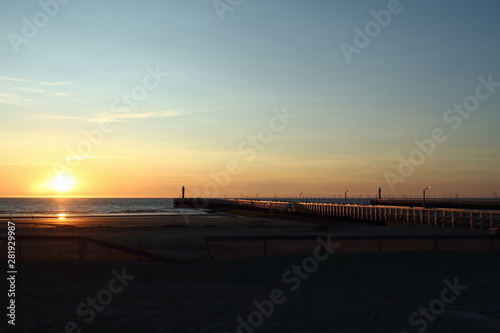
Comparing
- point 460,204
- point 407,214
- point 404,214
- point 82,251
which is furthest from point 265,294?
point 460,204

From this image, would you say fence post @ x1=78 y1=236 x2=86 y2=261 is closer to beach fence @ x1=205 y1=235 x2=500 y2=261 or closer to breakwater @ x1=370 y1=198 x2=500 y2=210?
beach fence @ x1=205 y1=235 x2=500 y2=261

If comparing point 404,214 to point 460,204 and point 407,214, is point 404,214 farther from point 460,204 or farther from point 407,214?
point 460,204

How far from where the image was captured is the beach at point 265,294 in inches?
390

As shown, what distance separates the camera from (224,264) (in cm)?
1628

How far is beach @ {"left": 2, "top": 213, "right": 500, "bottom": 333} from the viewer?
32.5 ft

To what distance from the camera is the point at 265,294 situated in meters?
13.0

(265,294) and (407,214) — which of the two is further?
(407,214)

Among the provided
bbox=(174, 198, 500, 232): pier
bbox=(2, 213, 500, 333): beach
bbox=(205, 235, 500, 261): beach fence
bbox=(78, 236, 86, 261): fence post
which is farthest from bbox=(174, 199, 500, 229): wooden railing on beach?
bbox=(78, 236, 86, 261): fence post

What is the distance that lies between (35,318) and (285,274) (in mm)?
7293

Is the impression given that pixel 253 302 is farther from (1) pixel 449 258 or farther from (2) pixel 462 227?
(2) pixel 462 227

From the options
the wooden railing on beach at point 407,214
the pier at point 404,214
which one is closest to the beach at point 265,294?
the pier at point 404,214

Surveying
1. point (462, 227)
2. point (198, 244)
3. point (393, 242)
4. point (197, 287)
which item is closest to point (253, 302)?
point (197, 287)

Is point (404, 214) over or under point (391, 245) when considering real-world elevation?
over

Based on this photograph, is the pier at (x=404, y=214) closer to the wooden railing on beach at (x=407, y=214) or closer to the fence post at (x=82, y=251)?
the wooden railing on beach at (x=407, y=214)
